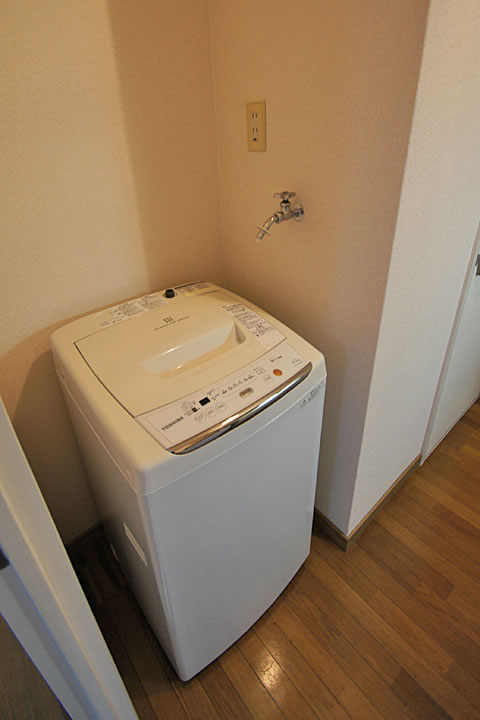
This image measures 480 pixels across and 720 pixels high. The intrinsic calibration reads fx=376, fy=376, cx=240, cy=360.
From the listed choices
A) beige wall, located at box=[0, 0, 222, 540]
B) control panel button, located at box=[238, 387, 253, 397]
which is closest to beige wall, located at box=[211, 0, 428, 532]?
beige wall, located at box=[0, 0, 222, 540]

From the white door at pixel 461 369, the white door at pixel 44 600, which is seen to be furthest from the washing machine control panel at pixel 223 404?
the white door at pixel 461 369

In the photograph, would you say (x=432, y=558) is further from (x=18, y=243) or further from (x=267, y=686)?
(x=18, y=243)

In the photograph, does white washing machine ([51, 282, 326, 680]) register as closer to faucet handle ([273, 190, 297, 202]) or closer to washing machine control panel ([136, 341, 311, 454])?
washing machine control panel ([136, 341, 311, 454])

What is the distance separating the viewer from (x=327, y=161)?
86 cm

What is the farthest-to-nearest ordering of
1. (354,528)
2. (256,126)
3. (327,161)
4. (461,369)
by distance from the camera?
1. (461,369)
2. (354,528)
3. (256,126)
4. (327,161)

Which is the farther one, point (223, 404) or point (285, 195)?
point (285, 195)

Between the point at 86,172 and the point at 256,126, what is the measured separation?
454 mm

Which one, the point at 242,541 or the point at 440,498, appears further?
the point at 440,498

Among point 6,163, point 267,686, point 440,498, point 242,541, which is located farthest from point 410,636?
point 6,163

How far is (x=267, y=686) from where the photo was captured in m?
1.04

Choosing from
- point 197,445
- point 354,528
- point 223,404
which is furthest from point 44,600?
point 354,528

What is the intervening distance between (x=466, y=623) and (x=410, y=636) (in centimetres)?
18

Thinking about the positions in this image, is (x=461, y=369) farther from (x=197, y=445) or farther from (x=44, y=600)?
(x=44, y=600)

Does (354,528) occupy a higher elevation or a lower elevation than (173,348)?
lower
